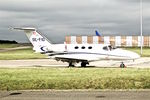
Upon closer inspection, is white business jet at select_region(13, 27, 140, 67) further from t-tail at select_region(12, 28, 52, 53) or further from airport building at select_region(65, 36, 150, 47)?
A: airport building at select_region(65, 36, 150, 47)

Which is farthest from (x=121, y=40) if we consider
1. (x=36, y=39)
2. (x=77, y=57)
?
(x=77, y=57)

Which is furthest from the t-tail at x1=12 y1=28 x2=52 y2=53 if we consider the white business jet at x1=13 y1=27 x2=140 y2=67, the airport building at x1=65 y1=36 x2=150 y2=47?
the airport building at x1=65 y1=36 x2=150 y2=47

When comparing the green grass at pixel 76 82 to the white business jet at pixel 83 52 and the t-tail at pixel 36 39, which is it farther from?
the t-tail at pixel 36 39

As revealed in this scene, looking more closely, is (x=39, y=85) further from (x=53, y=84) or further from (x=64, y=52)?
(x=64, y=52)

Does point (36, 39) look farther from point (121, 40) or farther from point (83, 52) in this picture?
point (121, 40)

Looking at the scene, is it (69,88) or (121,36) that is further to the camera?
(121,36)

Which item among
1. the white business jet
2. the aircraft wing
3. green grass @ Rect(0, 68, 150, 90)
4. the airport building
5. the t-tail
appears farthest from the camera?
the airport building

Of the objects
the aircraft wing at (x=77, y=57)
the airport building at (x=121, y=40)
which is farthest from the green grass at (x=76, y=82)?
the airport building at (x=121, y=40)

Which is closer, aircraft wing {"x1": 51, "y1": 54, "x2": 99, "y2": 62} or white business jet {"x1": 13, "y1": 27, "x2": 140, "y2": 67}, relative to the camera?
white business jet {"x1": 13, "y1": 27, "x2": 140, "y2": 67}

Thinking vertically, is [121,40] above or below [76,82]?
above

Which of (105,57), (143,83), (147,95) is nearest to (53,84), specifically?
(143,83)

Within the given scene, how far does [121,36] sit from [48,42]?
9608 cm

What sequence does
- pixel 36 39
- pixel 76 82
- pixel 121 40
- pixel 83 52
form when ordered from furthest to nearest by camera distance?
1. pixel 121 40
2. pixel 36 39
3. pixel 83 52
4. pixel 76 82

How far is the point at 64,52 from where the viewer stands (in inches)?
1344
